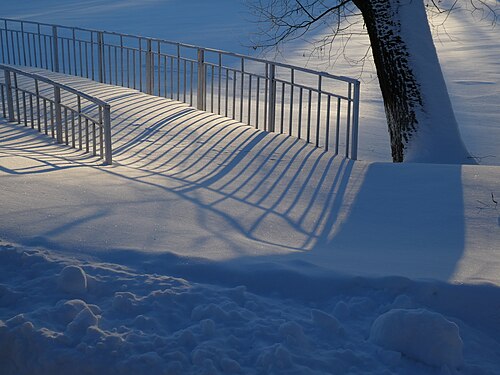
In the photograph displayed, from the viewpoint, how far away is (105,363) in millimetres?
3553

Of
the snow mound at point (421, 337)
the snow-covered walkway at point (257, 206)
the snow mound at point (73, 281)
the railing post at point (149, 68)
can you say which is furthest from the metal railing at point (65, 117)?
the snow mound at point (421, 337)

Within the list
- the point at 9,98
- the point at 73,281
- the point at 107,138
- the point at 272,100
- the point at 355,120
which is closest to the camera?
the point at 73,281

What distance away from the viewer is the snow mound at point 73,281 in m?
4.12

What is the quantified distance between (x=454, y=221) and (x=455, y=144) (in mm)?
3207

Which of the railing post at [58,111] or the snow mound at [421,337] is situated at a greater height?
the snow mound at [421,337]

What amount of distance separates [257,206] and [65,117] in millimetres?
3658

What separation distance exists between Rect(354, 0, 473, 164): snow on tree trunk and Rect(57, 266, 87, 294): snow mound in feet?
19.1

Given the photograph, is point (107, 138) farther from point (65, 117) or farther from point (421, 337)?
point (421, 337)

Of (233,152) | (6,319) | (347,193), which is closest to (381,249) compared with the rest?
(347,193)

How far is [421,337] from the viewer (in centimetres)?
369

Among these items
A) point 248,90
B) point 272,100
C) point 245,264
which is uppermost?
point 245,264

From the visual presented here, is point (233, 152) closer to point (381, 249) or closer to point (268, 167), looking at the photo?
point (268, 167)

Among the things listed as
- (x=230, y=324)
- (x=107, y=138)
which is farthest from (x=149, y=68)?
(x=230, y=324)

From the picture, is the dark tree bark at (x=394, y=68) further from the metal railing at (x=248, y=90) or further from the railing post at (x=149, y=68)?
the railing post at (x=149, y=68)
